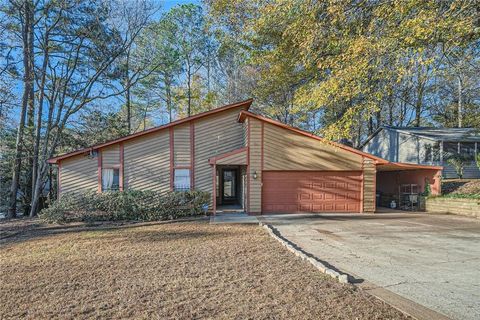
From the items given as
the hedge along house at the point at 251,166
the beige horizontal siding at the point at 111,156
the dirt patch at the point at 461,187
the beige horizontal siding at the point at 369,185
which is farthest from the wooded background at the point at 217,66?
the dirt patch at the point at 461,187

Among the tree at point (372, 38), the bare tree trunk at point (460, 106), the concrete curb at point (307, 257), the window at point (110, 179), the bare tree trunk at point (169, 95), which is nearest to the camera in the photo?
the concrete curb at point (307, 257)

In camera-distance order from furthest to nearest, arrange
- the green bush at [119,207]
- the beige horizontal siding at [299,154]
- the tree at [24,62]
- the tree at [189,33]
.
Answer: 1. the tree at [189,33]
2. the tree at [24,62]
3. the beige horizontal siding at [299,154]
4. the green bush at [119,207]

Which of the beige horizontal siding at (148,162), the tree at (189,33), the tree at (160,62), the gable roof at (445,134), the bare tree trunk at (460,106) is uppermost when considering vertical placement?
the tree at (189,33)

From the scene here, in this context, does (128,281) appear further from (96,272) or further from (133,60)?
(133,60)

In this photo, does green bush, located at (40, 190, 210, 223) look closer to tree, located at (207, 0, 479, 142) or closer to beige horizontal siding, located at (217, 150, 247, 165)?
beige horizontal siding, located at (217, 150, 247, 165)

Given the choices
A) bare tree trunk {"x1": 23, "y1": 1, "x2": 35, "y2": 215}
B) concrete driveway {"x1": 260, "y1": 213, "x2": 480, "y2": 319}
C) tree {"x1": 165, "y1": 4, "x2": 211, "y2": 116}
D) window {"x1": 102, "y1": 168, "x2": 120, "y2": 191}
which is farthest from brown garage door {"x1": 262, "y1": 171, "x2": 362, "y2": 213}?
tree {"x1": 165, "y1": 4, "x2": 211, "y2": 116}

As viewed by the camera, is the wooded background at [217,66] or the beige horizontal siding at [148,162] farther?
the beige horizontal siding at [148,162]

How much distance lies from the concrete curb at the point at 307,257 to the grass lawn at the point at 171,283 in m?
0.15

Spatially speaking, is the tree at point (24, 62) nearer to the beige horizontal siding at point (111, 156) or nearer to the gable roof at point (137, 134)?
the gable roof at point (137, 134)

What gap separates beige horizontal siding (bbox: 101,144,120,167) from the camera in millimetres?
12961

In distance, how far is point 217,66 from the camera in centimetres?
2272

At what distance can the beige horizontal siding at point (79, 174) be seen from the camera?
12773 mm

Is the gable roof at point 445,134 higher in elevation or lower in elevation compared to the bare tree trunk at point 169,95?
lower

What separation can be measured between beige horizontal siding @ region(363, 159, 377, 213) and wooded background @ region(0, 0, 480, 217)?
7.83 ft
